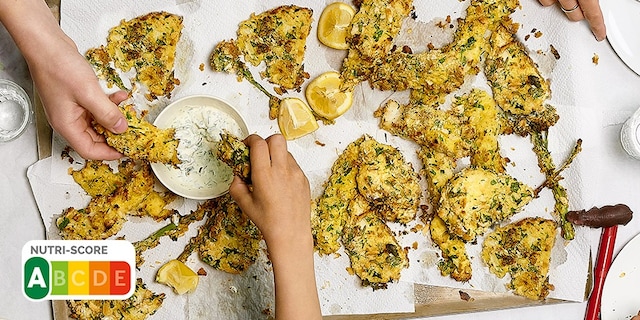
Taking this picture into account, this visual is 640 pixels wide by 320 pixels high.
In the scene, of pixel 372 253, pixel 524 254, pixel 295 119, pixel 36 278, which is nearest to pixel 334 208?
pixel 372 253

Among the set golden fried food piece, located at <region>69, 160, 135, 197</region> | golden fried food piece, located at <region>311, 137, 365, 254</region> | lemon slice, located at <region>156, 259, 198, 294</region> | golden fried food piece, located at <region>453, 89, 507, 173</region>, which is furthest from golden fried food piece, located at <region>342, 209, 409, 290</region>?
golden fried food piece, located at <region>69, 160, 135, 197</region>

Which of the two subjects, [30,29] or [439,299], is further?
[439,299]

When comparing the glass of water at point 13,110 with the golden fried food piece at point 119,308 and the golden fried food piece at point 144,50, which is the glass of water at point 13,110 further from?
the golden fried food piece at point 119,308

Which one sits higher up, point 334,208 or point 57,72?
point 57,72

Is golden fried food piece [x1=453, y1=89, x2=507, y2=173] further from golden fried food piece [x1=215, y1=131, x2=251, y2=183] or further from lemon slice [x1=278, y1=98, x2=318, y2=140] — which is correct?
golden fried food piece [x1=215, y1=131, x2=251, y2=183]

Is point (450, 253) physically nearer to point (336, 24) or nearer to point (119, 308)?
point (336, 24)

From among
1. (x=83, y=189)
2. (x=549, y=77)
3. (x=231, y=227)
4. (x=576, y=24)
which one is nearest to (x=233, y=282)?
(x=231, y=227)

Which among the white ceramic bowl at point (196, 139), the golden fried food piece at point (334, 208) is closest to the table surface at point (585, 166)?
the golden fried food piece at point (334, 208)
